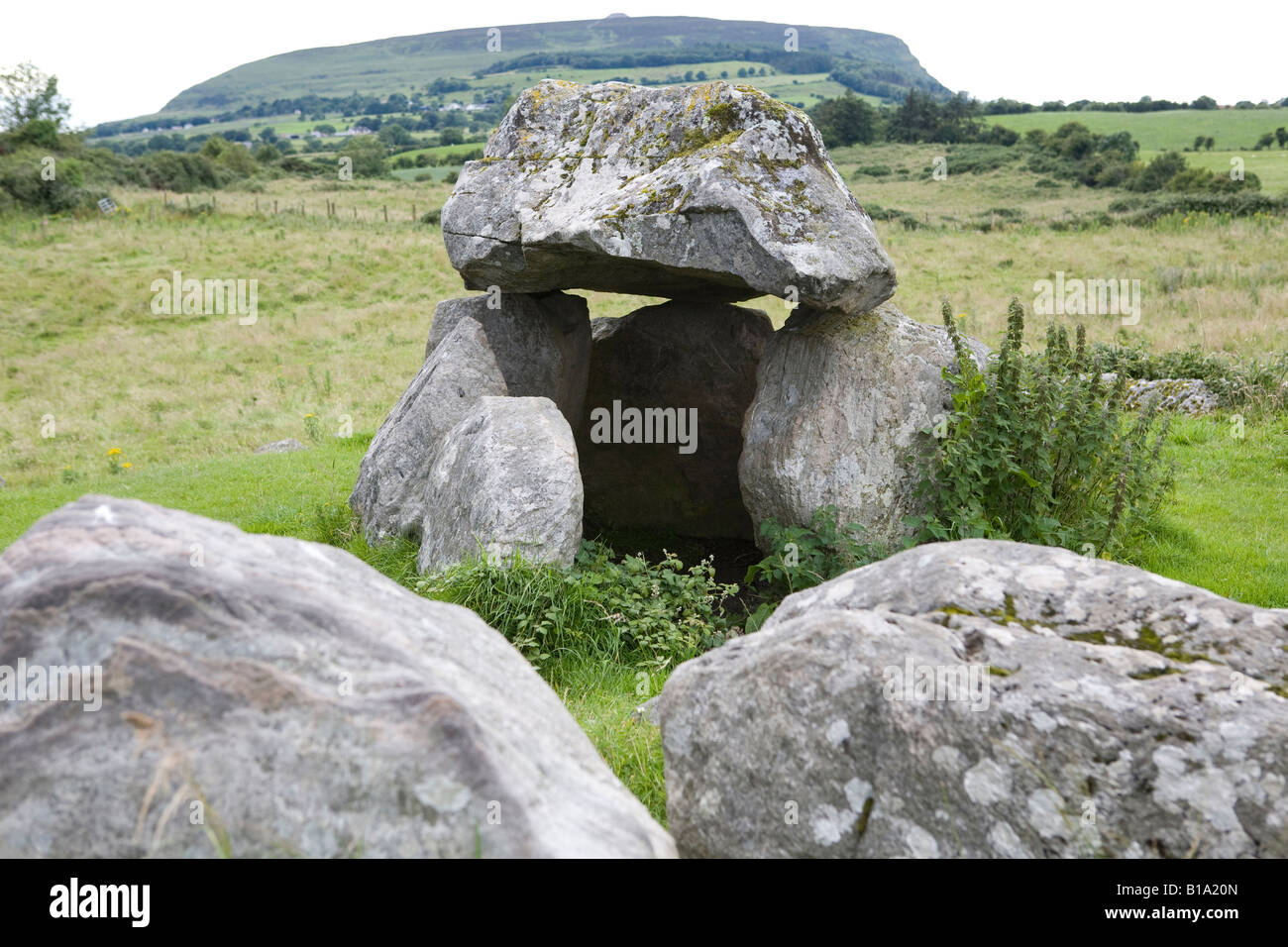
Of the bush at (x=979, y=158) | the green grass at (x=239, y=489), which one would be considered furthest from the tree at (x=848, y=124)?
the green grass at (x=239, y=489)

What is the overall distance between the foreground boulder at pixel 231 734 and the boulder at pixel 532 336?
6.79 m

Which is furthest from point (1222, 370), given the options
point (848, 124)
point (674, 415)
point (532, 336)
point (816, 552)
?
point (848, 124)

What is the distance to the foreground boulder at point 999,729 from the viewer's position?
2.83m

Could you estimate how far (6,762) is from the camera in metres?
2.31

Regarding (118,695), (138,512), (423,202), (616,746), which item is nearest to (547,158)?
(616,746)

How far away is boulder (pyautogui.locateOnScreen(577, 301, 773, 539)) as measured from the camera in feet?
34.7

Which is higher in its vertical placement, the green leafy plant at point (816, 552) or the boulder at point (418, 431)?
the boulder at point (418, 431)

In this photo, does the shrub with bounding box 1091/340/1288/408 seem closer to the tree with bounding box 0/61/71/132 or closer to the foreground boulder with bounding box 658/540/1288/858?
the foreground boulder with bounding box 658/540/1288/858

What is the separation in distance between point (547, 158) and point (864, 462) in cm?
393

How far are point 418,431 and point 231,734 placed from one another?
6608mm

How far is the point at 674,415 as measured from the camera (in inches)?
427
